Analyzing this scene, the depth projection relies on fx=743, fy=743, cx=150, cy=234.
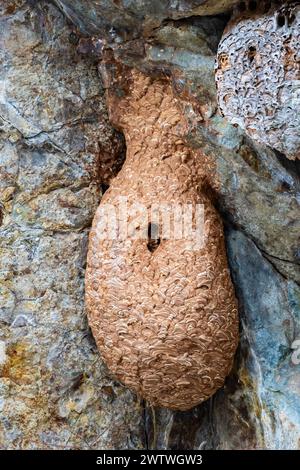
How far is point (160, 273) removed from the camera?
2898mm

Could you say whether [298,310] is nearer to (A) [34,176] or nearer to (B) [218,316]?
(B) [218,316]

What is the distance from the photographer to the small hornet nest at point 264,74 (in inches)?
89.2

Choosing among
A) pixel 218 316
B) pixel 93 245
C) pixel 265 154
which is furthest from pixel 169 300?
pixel 265 154

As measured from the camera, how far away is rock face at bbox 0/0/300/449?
9.86 ft

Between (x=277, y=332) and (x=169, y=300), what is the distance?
1.54ft

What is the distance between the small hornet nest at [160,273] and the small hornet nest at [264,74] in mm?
503

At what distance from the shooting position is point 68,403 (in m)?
3.24

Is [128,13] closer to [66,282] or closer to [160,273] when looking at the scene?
[160,273]

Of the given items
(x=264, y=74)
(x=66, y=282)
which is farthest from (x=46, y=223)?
(x=264, y=74)

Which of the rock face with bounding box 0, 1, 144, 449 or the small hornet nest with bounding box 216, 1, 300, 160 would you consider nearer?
the small hornet nest with bounding box 216, 1, 300, 160

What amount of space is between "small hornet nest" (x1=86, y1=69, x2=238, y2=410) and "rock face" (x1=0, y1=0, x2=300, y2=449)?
12cm

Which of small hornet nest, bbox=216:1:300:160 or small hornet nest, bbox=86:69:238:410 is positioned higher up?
small hornet nest, bbox=216:1:300:160

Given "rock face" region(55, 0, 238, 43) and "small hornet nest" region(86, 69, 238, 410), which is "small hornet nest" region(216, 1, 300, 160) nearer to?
"rock face" region(55, 0, 238, 43)

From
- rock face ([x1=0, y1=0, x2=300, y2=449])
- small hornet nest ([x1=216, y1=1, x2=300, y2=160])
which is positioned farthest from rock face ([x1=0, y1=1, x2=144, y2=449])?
small hornet nest ([x1=216, y1=1, x2=300, y2=160])
